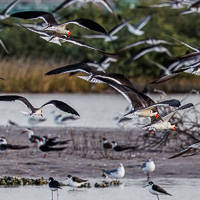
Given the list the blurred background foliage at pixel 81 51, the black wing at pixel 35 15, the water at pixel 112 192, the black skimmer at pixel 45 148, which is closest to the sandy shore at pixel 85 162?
the black skimmer at pixel 45 148

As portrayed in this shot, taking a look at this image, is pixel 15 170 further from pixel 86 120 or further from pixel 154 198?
pixel 86 120

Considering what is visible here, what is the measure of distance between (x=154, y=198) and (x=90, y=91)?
53.1 feet

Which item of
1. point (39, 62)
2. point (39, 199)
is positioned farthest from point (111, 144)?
point (39, 62)

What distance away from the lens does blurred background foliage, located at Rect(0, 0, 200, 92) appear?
24.9m

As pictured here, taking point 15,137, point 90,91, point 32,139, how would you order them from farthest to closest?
point 90,91, point 15,137, point 32,139

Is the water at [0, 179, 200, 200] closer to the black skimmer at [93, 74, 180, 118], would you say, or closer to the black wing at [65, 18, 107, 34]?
the black skimmer at [93, 74, 180, 118]

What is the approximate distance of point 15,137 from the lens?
15922 millimetres

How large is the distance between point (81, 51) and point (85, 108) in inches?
349

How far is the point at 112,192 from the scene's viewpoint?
999cm

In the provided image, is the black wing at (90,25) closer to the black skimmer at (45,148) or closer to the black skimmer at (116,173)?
the black skimmer at (116,173)

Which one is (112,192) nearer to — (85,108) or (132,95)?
(132,95)

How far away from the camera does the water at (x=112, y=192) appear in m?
9.59

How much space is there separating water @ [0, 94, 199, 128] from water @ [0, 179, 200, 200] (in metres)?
7.40

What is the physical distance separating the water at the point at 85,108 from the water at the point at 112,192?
291 inches
